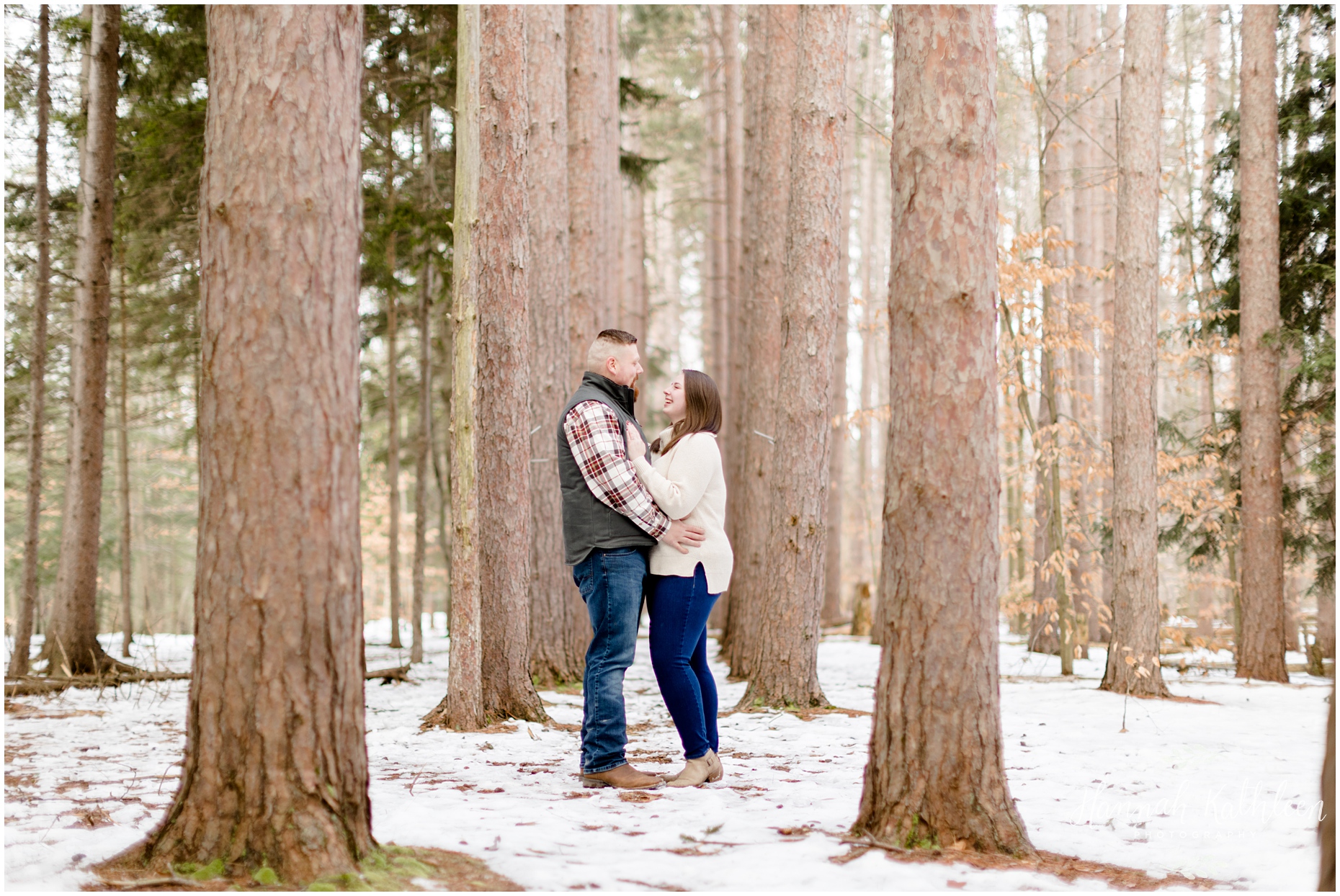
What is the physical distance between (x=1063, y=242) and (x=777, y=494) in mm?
4037

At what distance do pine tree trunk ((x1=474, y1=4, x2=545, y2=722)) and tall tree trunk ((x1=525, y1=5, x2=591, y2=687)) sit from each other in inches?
68.0

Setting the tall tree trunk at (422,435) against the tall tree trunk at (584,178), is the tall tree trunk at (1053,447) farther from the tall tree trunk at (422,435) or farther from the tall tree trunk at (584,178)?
the tall tree trunk at (422,435)

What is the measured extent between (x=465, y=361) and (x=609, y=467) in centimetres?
157

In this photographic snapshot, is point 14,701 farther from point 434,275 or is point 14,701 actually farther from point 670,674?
point 434,275

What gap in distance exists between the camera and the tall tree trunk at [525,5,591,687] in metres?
8.00

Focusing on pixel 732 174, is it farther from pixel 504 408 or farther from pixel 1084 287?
pixel 504 408

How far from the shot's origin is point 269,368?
9.18ft

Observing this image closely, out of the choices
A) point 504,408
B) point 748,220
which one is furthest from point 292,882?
point 748,220

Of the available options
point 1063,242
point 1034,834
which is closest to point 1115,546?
point 1063,242

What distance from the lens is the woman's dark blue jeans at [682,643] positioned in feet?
14.1

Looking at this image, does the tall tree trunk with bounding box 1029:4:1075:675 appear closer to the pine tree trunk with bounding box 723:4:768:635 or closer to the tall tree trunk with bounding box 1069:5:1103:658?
the tall tree trunk with bounding box 1069:5:1103:658

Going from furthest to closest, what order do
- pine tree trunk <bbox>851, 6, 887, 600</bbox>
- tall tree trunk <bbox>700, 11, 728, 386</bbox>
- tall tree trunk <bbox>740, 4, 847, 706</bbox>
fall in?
pine tree trunk <bbox>851, 6, 887, 600</bbox> → tall tree trunk <bbox>700, 11, 728, 386</bbox> → tall tree trunk <bbox>740, 4, 847, 706</bbox>

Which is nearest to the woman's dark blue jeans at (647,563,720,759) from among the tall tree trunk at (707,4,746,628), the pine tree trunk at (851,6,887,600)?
the tall tree trunk at (707,4,746,628)

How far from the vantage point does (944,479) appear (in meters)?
3.22
